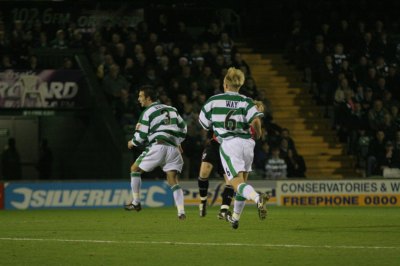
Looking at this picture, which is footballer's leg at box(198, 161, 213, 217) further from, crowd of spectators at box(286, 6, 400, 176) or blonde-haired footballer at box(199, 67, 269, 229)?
crowd of spectators at box(286, 6, 400, 176)

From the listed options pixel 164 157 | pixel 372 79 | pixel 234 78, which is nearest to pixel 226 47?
pixel 372 79

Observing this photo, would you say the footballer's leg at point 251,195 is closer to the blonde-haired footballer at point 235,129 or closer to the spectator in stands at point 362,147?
the blonde-haired footballer at point 235,129

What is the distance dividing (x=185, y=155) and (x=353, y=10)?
32.2 ft

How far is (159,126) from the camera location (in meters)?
16.4

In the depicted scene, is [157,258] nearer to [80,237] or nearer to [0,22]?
[80,237]

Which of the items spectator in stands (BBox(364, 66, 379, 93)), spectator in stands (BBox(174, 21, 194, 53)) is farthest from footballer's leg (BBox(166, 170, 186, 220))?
spectator in stands (BBox(364, 66, 379, 93))

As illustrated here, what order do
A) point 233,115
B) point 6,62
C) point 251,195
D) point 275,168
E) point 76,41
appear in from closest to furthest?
point 251,195
point 233,115
point 275,168
point 6,62
point 76,41

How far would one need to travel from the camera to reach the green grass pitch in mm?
10750

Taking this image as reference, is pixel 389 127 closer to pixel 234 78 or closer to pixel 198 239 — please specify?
pixel 234 78

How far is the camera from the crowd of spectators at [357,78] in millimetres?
25422

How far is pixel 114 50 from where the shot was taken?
2511cm

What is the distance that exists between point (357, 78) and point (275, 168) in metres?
5.22

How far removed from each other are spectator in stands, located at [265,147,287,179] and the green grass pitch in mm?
5034

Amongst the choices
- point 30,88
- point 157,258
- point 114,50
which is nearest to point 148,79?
point 114,50
